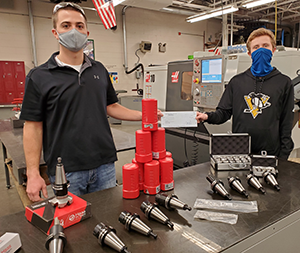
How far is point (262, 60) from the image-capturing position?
1721 millimetres

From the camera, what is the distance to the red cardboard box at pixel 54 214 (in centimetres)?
90

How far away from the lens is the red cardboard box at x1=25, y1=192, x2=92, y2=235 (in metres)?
0.90

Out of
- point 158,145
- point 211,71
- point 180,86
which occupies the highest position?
point 211,71

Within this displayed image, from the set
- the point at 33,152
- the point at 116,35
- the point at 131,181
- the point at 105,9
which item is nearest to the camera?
the point at 131,181

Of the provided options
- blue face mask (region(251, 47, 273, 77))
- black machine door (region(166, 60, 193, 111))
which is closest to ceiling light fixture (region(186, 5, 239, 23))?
black machine door (region(166, 60, 193, 111))

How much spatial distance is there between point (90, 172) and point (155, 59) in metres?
7.53

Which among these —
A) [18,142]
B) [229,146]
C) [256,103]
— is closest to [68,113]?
[229,146]

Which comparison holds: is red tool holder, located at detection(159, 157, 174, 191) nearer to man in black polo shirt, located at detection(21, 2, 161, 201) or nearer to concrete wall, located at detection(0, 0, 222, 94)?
man in black polo shirt, located at detection(21, 2, 161, 201)

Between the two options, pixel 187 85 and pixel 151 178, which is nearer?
pixel 151 178

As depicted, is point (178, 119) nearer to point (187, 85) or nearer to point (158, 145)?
point (158, 145)

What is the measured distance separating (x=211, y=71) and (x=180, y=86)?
2.15ft

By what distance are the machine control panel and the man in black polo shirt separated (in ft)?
5.47

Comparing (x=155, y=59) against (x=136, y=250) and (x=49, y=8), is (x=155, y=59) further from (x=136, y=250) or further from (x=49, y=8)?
(x=136, y=250)

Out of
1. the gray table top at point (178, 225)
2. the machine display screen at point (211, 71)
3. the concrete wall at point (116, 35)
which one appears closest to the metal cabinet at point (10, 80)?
the concrete wall at point (116, 35)
